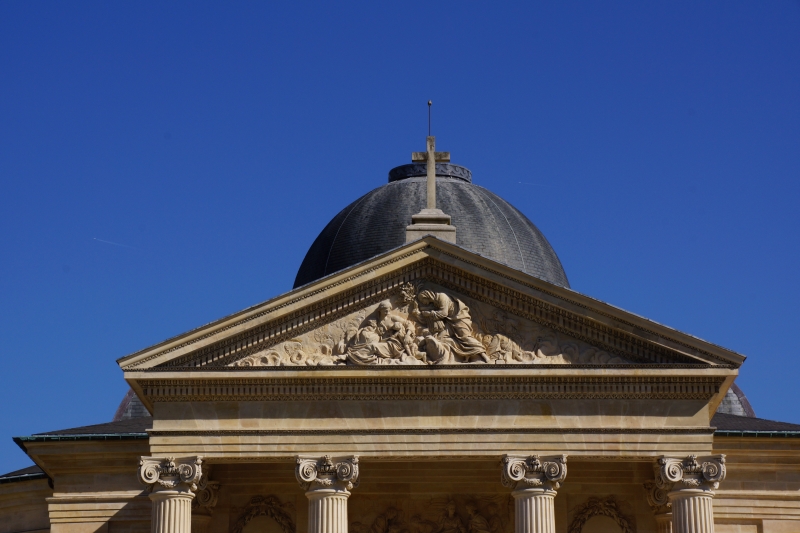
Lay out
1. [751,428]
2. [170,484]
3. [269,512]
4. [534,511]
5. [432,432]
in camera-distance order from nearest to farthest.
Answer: [534,511] < [170,484] < [432,432] < [269,512] < [751,428]

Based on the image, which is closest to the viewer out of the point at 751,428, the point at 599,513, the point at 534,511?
the point at 534,511

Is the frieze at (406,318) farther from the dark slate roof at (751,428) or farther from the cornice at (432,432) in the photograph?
the dark slate roof at (751,428)

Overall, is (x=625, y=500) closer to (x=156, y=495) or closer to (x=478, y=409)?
(x=478, y=409)

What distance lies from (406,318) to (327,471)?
370 centimetres

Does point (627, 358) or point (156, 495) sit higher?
point (627, 358)

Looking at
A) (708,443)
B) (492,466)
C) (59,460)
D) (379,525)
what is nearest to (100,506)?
(59,460)

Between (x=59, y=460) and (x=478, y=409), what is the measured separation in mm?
11527

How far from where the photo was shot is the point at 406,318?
31.8m

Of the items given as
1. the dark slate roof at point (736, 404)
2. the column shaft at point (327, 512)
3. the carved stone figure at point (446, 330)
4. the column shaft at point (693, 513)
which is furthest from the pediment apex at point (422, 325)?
the dark slate roof at point (736, 404)

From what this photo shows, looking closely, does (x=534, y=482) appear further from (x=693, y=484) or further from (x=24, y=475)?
(x=24, y=475)

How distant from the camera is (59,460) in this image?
120 ft

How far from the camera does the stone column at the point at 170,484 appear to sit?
31000 mm

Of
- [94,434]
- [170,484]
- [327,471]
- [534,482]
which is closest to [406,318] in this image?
[327,471]

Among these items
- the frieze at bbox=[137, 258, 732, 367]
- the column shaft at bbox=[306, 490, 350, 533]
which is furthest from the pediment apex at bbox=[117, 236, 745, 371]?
the column shaft at bbox=[306, 490, 350, 533]
